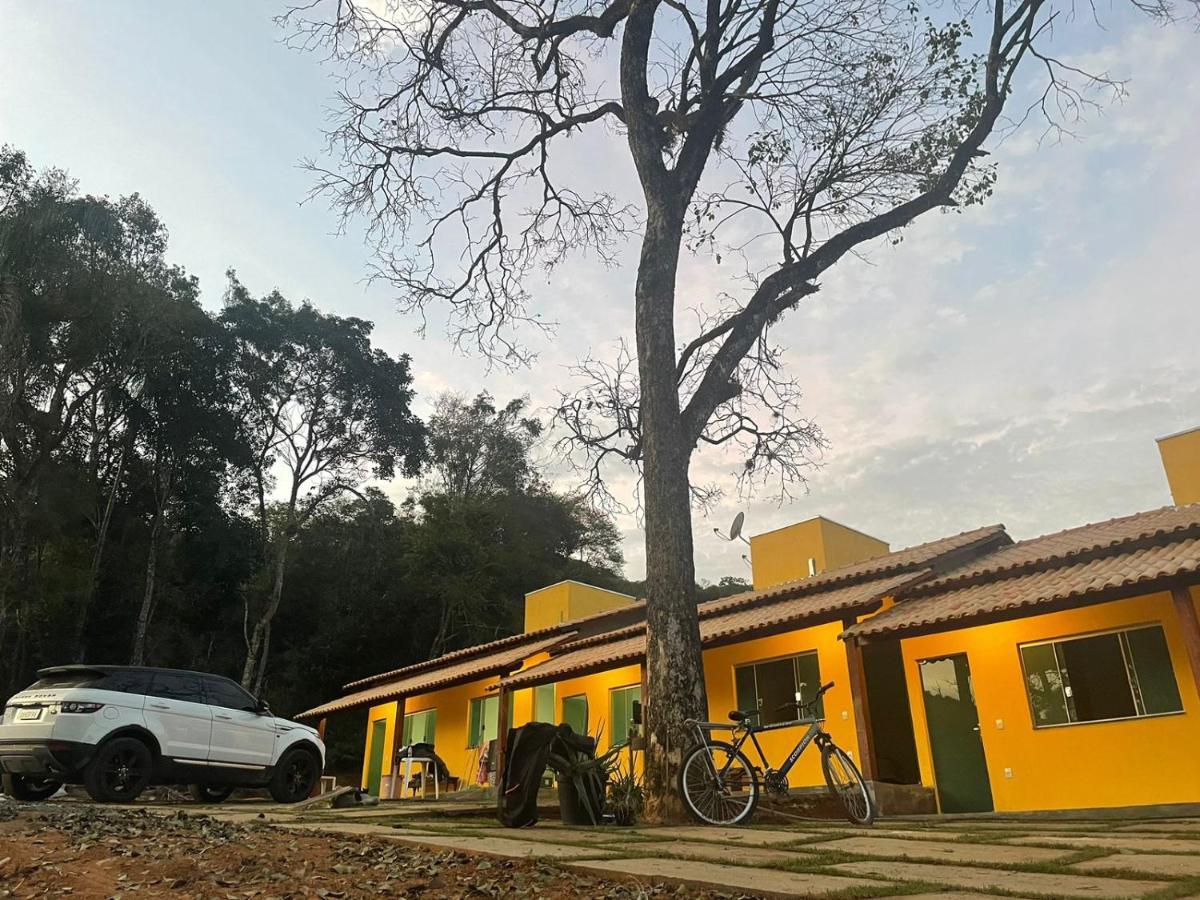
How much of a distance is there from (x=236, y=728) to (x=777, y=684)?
313 inches

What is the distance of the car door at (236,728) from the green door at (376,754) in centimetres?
1304

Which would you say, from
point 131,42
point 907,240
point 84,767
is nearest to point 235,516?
point 131,42

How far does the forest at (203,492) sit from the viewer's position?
66.3 feet

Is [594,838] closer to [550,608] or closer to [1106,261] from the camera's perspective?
[1106,261]

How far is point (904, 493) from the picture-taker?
53.9ft

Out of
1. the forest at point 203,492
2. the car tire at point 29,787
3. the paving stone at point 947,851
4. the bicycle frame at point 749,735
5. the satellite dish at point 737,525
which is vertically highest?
the forest at point 203,492

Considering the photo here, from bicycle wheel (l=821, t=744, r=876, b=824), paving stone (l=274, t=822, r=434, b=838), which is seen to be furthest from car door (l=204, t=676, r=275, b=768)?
bicycle wheel (l=821, t=744, r=876, b=824)

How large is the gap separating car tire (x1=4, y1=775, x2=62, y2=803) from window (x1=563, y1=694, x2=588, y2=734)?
920 cm

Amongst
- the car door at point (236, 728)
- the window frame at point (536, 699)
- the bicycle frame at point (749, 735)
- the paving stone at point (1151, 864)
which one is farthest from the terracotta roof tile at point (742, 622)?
the paving stone at point (1151, 864)

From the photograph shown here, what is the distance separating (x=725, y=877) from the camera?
8.79ft

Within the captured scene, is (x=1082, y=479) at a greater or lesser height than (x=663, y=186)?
lesser

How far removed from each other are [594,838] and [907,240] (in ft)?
30.0

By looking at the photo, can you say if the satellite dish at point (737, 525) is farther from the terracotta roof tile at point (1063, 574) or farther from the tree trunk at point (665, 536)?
the tree trunk at point (665, 536)

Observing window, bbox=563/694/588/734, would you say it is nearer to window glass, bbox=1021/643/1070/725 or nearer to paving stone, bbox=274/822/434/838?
window glass, bbox=1021/643/1070/725
